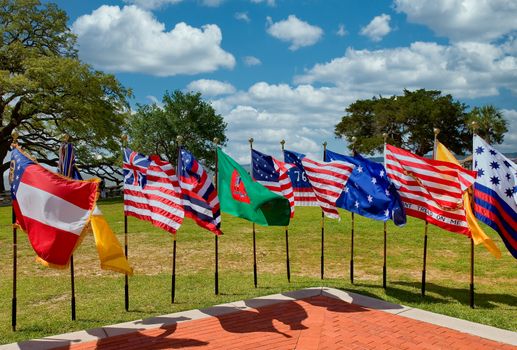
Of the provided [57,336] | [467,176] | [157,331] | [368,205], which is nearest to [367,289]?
[368,205]

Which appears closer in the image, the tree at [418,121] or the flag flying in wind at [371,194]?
the flag flying in wind at [371,194]

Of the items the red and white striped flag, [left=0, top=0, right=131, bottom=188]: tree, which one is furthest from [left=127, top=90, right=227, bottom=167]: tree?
the red and white striped flag

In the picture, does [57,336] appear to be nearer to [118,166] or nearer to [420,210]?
[420,210]

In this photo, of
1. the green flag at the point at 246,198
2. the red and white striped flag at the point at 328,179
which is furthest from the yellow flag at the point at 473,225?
the green flag at the point at 246,198

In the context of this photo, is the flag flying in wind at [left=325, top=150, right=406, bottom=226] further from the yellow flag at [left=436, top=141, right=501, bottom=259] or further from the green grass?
the green grass

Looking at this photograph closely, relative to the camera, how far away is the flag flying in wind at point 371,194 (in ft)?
33.2

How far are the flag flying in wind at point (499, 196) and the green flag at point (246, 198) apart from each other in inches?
147

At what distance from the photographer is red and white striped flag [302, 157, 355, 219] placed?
10523mm

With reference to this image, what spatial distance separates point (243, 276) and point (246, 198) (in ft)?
11.6

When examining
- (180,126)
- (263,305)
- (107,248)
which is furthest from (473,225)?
(180,126)

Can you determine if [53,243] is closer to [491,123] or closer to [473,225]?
[473,225]

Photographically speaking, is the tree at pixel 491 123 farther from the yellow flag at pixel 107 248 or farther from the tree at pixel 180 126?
the yellow flag at pixel 107 248

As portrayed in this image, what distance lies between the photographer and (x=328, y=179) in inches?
418

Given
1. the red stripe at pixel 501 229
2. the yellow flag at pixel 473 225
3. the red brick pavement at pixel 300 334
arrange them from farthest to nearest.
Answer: the red stripe at pixel 501 229 < the yellow flag at pixel 473 225 < the red brick pavement at pixel 300 334
